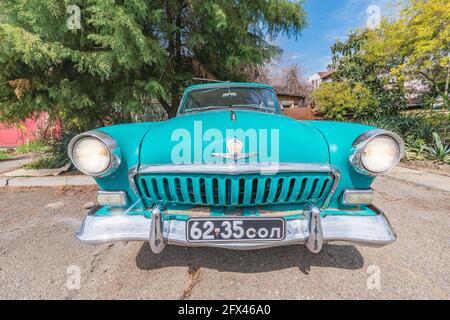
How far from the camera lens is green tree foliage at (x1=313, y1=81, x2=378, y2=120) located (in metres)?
8.09

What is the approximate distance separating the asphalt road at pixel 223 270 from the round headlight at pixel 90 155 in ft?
2.87

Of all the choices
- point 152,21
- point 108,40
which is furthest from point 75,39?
point 152,21

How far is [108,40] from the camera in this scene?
10.7 feet

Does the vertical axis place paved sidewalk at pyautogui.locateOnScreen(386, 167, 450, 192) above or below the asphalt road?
above

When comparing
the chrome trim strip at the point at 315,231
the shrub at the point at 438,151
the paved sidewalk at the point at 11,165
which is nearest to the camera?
the chrome trim strip at the point at 315,231

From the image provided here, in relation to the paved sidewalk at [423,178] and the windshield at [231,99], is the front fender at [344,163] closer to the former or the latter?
the windshield at [231,99]

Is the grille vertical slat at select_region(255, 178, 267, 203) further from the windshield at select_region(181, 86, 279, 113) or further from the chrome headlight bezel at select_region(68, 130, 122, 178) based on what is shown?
the windshield at select_region(181, 86, 279, 113)

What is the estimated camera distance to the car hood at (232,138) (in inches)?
58.3

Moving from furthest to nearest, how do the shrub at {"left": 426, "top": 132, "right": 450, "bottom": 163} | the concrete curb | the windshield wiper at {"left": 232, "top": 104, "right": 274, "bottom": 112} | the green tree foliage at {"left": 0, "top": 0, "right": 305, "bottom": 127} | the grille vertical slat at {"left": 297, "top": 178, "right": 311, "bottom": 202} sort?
the shrub at {"left": 426, "top": 132, "right": 450, "bottom": 163} < the concrete curb < the green tree foliage at {"left": 0, "top": 0, "right": 305, "bottom": 127} < the windshield wiper at {"left": 232, "top": 104, "right": 274, "bottom": 112} < the grille vertical slat at {"left": 297, "top": 178, "right": 311, "bottom": 202}

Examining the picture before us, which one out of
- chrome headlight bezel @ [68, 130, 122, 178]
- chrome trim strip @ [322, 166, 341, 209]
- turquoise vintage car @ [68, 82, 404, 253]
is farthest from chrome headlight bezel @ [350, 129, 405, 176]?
chrome headlight bezel @ [68, 130, 122, 178]

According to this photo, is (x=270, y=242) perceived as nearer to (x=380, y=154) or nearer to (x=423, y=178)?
(x=380, y=154)

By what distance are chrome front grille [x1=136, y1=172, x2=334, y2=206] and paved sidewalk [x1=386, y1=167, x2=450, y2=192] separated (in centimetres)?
360

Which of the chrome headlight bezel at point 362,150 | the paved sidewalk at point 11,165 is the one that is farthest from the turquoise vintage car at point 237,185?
the paved sidewalk at point 11,165

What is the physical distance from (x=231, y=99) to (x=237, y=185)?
159cm
